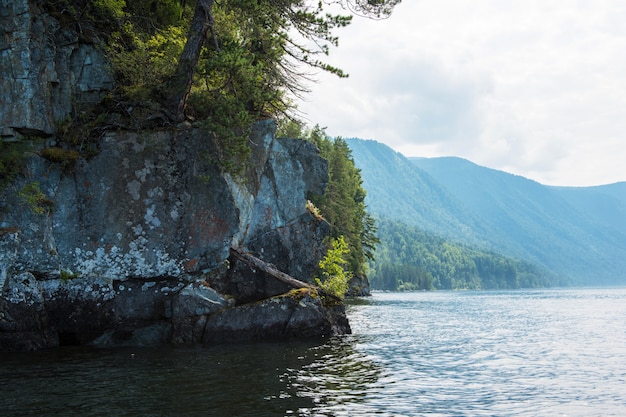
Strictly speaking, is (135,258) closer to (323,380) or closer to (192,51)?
(192,51)

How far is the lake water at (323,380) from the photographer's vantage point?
1178 cm

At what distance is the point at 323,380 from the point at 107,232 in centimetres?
1138

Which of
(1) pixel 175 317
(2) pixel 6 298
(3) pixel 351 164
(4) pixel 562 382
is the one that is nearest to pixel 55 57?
(2) pixel 6 298

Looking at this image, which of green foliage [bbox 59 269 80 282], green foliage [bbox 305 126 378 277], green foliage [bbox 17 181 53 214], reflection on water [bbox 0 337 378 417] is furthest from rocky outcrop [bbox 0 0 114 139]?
green foliage [bbox 305 126 378 277]

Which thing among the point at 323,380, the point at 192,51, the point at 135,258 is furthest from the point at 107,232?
the point at 323,380

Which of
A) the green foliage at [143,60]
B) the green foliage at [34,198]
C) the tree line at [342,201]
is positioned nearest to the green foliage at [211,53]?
the green foliage at [143,60]

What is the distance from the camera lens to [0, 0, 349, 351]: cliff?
783 inches

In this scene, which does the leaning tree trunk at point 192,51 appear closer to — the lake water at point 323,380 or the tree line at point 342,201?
the lake water at point 323,380

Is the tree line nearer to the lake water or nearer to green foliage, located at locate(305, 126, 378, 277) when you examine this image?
green foliage, located at locate(305, 126, 378, 277)

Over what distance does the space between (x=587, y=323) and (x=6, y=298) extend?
3415cm

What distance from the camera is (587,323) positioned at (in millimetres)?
35594

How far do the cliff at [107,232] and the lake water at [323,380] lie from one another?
1764mm

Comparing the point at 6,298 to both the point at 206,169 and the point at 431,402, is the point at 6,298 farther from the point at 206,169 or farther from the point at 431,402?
the point at 431,402

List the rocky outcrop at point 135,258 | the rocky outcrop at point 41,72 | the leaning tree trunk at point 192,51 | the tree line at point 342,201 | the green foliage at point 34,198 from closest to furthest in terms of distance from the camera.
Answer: the green foliage at point 34,198 → the rocky outcrop at point 135,258 → the rocky outcrop at point 41,72 → the leaning tree trunk at point 192,51 → the tree line at point 342,201
